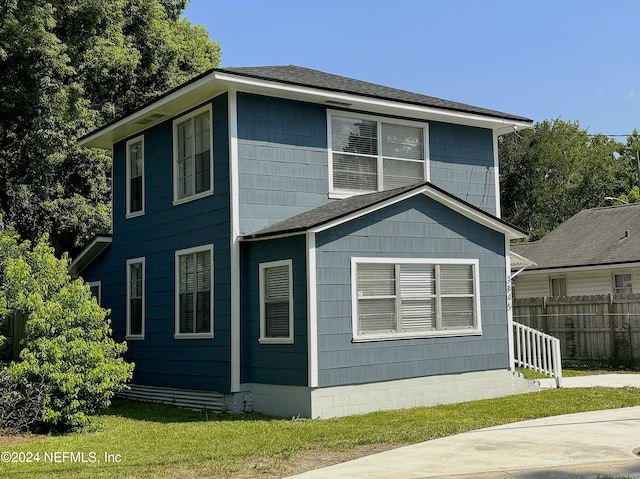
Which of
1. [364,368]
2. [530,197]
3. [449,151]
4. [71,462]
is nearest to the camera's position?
[71,462]

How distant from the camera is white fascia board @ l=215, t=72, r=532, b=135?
14258 mm

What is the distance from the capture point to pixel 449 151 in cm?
1705

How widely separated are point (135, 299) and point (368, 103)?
22.0 ft

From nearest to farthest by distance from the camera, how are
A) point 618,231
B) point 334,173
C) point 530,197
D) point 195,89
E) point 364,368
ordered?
point 364,368 → point 195,89 → point 334,173 → point 618,231 → point 530,197

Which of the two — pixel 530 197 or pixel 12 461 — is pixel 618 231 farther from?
pixel 12 461

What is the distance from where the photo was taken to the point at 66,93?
2388cm

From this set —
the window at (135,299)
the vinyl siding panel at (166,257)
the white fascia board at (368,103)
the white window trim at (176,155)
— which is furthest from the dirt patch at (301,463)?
the window at (135,299)

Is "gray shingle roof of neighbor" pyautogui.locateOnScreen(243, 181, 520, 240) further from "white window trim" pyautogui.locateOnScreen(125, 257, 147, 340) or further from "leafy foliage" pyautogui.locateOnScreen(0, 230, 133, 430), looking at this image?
"white window trim" pyautogui.locateOnScreen(125, 257, 147, 340)

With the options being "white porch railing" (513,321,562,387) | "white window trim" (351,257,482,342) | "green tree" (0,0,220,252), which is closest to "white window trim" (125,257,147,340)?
"white window trim" (351,257,482,342)

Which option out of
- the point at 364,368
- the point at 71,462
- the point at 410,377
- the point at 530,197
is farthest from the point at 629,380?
the point at 530,197

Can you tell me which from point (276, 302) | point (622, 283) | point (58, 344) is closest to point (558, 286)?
point (622, 283)

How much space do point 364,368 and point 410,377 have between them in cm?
108

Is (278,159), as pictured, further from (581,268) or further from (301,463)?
(581,268)

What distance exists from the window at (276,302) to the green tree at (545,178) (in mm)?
31154
